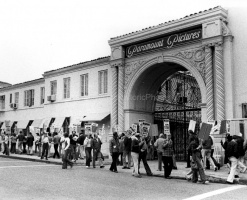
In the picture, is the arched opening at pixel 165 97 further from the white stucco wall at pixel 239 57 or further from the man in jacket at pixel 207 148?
the man in jacket at pixel 207 148

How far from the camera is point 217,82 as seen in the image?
49.3ft

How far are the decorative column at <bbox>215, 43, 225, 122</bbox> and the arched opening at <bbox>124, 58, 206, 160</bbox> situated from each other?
2894 mm

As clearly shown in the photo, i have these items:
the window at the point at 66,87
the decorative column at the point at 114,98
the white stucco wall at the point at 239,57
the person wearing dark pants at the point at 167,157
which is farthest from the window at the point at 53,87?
the person wearing dark pants at the point at 167,157

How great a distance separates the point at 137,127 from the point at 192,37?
5.41m

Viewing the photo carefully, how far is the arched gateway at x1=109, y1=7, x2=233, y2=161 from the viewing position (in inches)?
591

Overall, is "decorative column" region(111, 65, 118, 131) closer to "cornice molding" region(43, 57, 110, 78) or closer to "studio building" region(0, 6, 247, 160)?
"studio building" region(0, 6, 247, 160)

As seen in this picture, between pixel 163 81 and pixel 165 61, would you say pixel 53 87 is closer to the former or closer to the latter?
pixel 163 81

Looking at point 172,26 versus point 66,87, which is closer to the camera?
point 172,26

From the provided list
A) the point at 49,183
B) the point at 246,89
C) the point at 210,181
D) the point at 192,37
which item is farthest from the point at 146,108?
the point at 49,183

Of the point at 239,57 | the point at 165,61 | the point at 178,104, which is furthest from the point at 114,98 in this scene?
the point at 239,57

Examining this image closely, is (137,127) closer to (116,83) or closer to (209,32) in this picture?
(116,83)

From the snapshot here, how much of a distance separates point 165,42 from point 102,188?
9.98 meters

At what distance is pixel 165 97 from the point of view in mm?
19938

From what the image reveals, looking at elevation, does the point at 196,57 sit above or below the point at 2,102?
above
